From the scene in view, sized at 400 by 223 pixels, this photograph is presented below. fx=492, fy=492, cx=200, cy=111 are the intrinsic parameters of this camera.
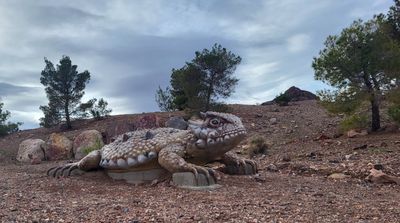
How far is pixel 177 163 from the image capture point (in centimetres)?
746

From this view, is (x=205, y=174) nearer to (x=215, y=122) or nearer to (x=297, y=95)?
(x=215, y=122)

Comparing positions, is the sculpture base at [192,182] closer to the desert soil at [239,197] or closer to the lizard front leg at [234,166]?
the desert soil at [239,197]

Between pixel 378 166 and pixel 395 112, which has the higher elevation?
pixel 395 112

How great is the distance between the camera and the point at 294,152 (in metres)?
13.7

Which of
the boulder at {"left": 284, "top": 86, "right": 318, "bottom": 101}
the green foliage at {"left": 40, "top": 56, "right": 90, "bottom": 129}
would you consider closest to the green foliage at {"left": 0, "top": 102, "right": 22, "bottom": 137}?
the green foliage at {"left": 40, "top": 56, "right": 90, "bottom": 129}

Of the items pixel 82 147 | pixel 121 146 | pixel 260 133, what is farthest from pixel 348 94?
pixel 121 146

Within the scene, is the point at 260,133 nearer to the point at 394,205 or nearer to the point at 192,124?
the point at 192,124

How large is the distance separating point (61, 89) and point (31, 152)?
392 inches

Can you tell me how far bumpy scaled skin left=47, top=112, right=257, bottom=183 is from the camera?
25.1 feet

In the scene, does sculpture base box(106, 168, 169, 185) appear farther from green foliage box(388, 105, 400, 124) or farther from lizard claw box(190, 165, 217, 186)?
green foliage box(388, 105, 400, 124)

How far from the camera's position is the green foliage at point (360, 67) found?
54.2 ft

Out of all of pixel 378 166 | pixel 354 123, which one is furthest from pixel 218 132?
pixel 354 123

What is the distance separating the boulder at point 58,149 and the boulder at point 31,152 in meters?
0.27

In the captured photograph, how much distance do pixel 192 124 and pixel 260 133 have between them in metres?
11.6
